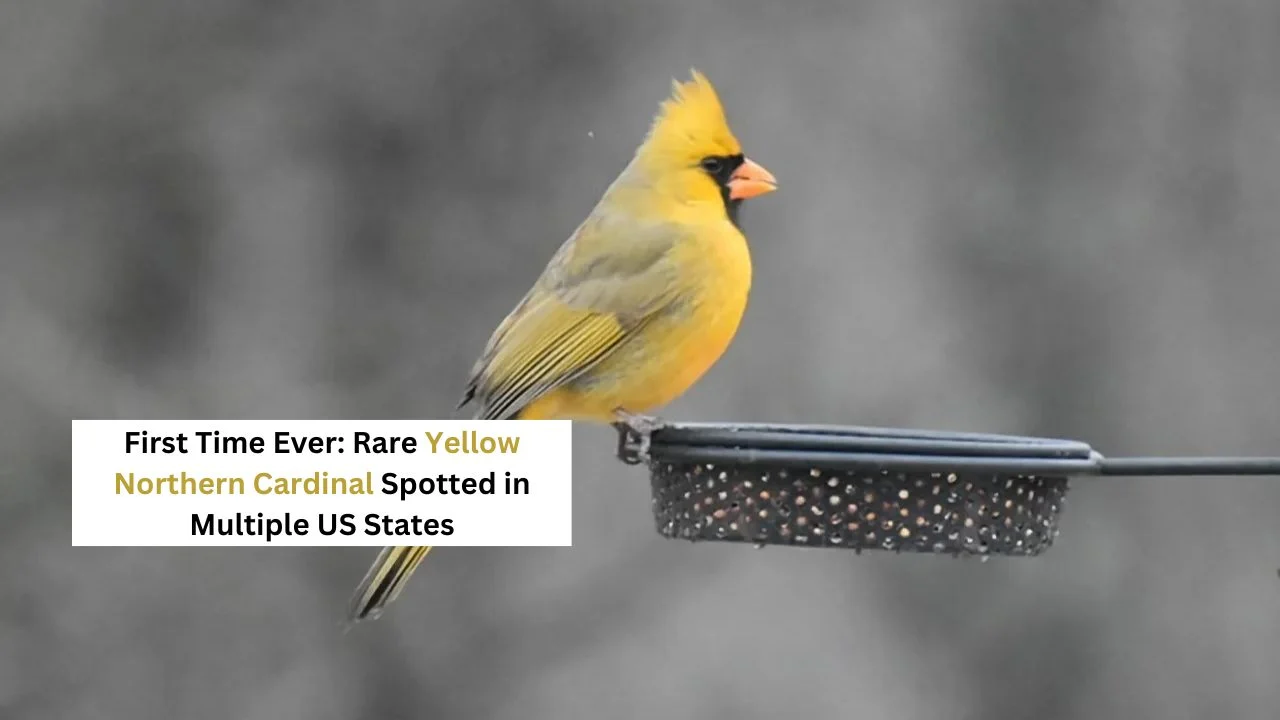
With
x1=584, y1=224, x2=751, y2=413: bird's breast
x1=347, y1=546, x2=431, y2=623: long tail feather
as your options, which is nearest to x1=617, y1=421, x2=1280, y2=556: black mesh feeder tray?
x1=584, y1=224, x2=751, y2=413: bird's breast

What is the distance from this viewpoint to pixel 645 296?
3.97 meters

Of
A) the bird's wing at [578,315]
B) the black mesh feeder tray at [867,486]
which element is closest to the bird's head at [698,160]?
the bird's wing at [578,315]

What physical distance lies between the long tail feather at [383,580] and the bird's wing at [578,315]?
33 centimetres

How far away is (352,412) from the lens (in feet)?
20.6

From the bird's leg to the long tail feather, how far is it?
0.47m

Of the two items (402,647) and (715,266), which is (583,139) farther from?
(715,266)

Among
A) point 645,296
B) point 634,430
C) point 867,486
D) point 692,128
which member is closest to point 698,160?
point 692,128

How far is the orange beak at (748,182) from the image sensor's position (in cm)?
406

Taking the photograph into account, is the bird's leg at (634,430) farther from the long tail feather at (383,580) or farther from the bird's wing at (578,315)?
the long tail feather at (383,580)

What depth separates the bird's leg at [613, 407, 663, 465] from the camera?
349 cm

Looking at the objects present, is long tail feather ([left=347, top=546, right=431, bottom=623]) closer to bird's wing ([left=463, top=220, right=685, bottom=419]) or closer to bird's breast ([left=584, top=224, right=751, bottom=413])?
bird's wing ([left=463, top=220, right=685, bottom=419])

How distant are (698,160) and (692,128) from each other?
2.9 inches

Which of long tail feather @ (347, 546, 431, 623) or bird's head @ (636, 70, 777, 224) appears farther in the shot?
bird's head @ (636, 70, 777, 224)

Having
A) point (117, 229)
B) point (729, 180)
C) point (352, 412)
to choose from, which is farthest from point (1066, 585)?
point (117, 229)
